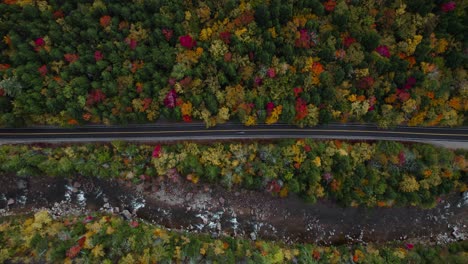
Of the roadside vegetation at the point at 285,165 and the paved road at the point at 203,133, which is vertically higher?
the paved road at the point at 203,133

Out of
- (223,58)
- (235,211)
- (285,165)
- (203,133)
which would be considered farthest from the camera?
(235,211)

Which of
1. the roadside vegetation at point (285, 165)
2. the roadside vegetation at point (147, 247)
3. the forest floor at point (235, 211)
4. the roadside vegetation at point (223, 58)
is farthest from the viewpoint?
the forest floor at point (235, 211)

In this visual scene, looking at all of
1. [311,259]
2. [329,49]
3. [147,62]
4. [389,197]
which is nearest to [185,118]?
[147,62]

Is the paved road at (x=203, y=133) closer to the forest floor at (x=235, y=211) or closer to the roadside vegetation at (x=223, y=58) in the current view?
the roadside vegetation at (x=223, y=58)

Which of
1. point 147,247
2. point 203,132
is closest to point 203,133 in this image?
point 203,132

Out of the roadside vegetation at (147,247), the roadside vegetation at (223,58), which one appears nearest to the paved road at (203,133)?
the roadside vegetation at (223,58)

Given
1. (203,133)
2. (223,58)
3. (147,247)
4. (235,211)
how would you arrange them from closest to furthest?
(223,58) → (147,247) → (203,133) → (235,211)

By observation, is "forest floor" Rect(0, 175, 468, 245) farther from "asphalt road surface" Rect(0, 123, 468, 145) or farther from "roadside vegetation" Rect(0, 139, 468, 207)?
"asphalt road surface" Rect(0, 123, 468, 145)

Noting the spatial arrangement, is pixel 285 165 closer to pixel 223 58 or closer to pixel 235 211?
pixel 235 211

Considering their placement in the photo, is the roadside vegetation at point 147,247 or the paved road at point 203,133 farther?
the paved road at point 203,133
